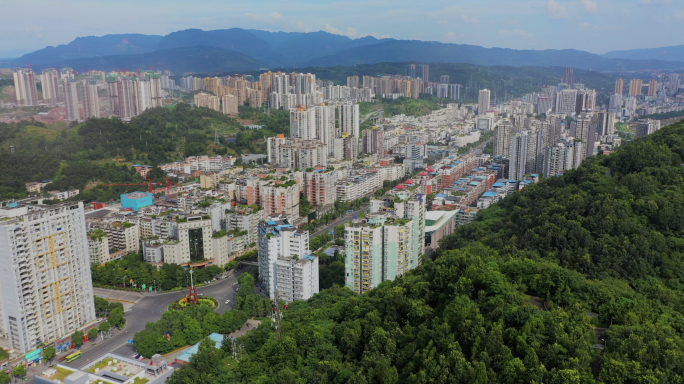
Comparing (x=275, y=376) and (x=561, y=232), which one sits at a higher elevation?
(x=561, y=232)

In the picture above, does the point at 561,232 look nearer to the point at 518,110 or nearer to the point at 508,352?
the point at 508,352

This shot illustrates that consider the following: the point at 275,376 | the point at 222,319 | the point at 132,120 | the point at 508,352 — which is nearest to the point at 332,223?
the point at 222,319

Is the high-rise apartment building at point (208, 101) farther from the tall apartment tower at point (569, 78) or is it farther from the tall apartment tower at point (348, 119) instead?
the tall apartment tower at point (569, 78)

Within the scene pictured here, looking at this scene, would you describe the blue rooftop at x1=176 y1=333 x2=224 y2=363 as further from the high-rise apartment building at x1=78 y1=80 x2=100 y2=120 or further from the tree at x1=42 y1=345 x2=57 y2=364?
the high-rise apartment building at x1=78 y1=80 x2=100 y2=120

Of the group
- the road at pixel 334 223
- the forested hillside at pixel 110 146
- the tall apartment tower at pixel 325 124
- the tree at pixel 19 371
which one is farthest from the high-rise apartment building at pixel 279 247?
the tall apartment tower at pixel 325 124

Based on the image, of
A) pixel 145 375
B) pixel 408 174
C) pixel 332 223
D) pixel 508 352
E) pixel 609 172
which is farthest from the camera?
pixel 408 174

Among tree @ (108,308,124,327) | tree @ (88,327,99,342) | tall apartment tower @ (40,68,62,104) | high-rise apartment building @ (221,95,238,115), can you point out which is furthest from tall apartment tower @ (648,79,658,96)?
tree @ (88,327,99,342)

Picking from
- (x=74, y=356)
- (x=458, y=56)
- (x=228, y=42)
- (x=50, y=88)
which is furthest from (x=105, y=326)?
(x=228, y=42)
